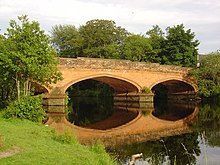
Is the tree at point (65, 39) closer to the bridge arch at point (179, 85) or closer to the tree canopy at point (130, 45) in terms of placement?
the tree canopy at point (130, 45)

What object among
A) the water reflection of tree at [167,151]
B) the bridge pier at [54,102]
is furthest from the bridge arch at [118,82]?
the water reflection of tree at [167,151]

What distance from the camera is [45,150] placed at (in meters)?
8.36

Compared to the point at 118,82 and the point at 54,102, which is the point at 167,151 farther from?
the point at 118,82

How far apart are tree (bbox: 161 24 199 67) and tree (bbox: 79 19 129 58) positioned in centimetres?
712

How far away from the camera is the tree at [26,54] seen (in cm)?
1474

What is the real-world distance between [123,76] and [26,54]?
16328 millimetres

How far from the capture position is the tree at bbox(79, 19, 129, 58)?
4100 centimetres

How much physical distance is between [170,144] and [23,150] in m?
6.59

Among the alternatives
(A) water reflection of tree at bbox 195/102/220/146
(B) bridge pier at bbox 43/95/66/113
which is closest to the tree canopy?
(B) bridge pier at bbox 43/95/66/113

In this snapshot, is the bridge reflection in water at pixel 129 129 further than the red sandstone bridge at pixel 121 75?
No

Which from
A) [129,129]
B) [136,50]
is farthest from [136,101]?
[129,129]

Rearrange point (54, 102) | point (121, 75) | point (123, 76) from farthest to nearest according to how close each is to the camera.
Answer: point (123, 76)
point (121, 75)
point (54, 102)

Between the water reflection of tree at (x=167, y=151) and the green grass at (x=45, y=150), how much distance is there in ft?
5.79

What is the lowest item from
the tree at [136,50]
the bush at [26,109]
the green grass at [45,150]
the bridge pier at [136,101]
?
the bridge pier at [136,101]
